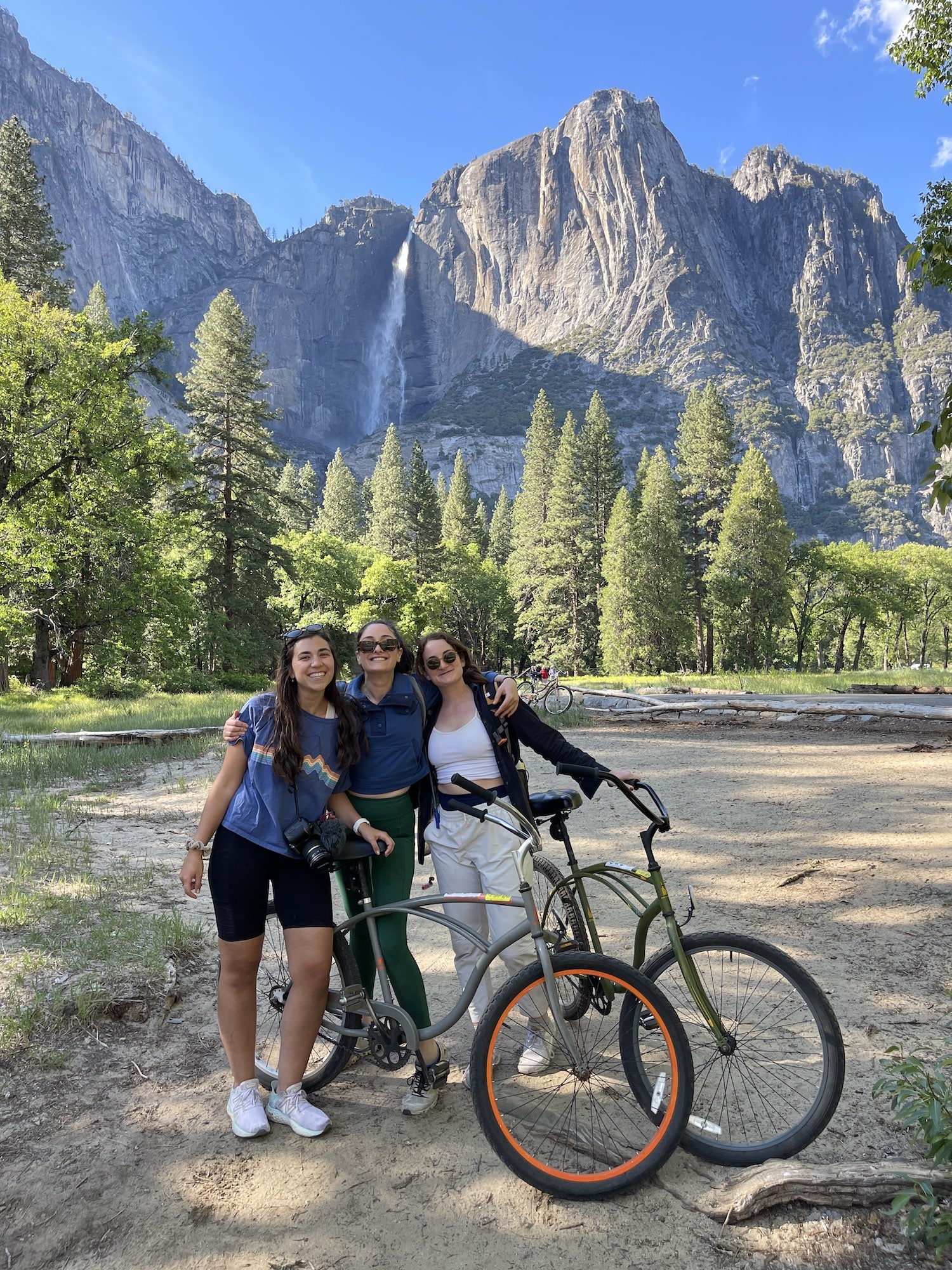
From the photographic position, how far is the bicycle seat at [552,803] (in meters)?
3.22

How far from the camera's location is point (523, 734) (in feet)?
11.0

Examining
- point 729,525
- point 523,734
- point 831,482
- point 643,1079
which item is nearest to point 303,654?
point 523,734

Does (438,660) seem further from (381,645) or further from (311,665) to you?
(311,665)

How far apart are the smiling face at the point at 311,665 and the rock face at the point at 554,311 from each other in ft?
479

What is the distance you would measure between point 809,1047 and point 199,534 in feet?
99.3

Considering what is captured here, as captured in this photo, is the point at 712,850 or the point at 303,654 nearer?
the point at 303,654

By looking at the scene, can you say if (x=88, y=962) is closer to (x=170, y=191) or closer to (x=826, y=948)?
(x=826, y=948)

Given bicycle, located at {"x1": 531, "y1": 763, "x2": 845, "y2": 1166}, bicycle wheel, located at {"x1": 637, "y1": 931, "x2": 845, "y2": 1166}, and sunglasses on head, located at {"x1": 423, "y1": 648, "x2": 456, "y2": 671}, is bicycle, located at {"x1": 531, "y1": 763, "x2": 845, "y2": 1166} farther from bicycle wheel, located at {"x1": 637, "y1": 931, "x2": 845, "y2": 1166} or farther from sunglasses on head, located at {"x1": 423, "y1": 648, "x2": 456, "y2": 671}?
sunglasses on head, located at {"x1": 423, "y1": 648, "x2": 456, "y2": 671}

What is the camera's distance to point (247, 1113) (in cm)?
279

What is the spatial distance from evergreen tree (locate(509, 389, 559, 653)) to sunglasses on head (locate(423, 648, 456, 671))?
49.9 m

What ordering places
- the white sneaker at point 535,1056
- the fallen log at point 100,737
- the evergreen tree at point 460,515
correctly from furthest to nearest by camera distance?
the evergreen tree at point 460,515, the fallen log at point 100,737, the white sneaker at point 535,1056

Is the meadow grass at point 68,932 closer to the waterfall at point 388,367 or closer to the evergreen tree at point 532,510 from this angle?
the evergreen tree at point 532,510

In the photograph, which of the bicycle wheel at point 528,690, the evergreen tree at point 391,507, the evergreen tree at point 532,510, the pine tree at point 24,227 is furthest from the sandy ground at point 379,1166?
the evergreen tree at point 391,507

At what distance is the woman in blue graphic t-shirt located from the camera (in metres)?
2.72
